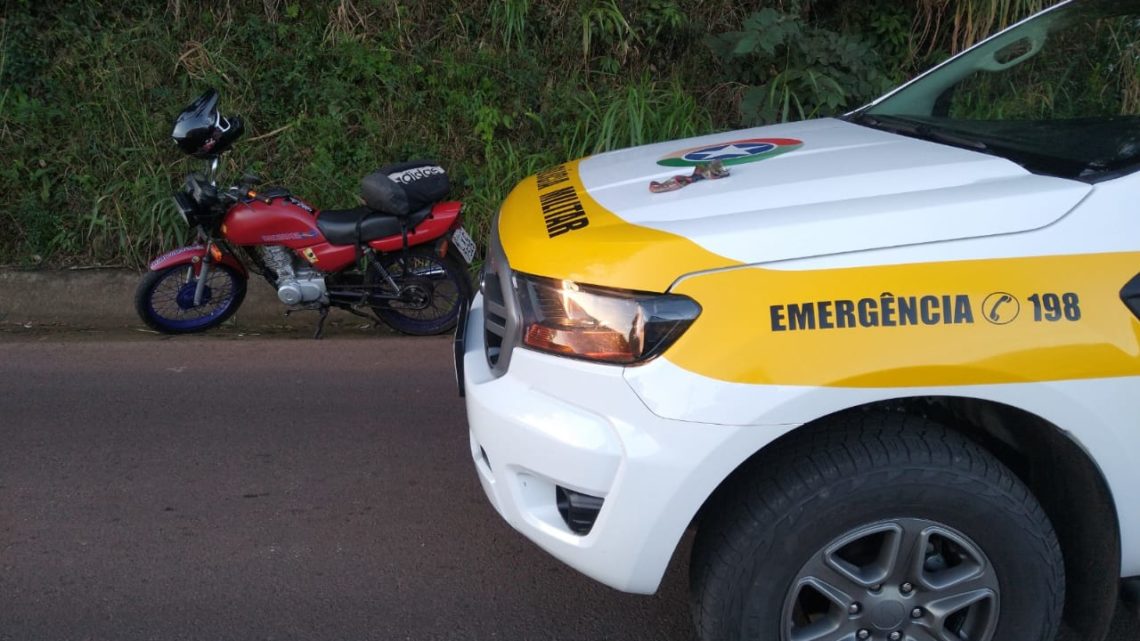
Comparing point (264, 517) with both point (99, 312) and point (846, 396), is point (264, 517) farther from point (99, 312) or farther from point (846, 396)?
point (99, 312)

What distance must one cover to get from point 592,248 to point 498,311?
1.54 feet

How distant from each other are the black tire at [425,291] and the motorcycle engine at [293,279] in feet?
1.04

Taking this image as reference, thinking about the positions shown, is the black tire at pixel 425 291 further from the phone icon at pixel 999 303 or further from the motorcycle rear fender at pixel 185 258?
the phone icon at pixel 999 303

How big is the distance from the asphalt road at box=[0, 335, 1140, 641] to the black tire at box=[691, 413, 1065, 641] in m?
0.70

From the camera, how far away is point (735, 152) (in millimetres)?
3328

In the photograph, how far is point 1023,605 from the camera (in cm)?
257

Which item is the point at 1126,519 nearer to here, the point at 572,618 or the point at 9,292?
the point at 572,618

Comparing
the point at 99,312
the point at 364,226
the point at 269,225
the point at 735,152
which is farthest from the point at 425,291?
the point at 735,152

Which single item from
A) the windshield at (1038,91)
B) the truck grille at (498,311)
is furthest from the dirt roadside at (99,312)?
the windshield at (1038,91)

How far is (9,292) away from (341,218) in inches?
101

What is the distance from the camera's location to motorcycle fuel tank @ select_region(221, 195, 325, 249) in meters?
5.90

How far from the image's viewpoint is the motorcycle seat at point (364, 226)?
5887mm

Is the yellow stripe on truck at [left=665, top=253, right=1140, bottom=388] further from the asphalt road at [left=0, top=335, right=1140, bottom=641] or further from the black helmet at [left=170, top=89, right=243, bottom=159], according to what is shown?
the black helmet at [left=170, top=89, right=243, bottom=159]

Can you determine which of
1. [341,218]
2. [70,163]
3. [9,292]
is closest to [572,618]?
[341,218]
